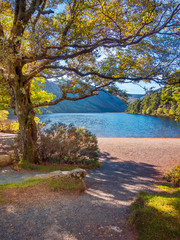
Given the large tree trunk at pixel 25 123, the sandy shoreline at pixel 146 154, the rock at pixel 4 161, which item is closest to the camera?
the rock at pixel 4 161

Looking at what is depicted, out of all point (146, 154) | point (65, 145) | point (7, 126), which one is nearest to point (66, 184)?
point (65, 145)

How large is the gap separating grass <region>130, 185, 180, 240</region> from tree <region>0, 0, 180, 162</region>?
5570 millimetres

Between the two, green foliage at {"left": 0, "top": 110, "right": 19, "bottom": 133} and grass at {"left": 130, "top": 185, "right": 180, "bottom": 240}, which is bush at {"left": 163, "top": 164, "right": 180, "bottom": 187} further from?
green foliage at {"left": 0, "top": 110, "right": 19, "bottom": 133}

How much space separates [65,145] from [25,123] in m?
2.50

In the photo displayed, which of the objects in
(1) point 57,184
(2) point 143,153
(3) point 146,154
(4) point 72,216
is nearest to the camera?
(4) point 72,216

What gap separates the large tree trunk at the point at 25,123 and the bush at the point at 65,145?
0.87 meters

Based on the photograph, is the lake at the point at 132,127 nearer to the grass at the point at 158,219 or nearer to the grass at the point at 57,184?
the grass at the point at 158,219

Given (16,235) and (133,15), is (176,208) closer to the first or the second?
(16,235)

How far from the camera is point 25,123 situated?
9.11m

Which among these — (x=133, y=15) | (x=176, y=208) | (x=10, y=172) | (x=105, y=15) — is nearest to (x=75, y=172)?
(x=176, y=208)

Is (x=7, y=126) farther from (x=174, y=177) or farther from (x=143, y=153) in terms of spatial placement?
(x=174, y=177)

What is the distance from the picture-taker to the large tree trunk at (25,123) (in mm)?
8969

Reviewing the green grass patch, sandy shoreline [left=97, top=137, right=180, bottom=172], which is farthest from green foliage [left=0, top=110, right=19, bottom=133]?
the green grass patch

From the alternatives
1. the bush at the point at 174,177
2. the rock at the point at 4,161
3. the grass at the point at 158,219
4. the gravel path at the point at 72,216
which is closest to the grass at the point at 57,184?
the gravel path at the point at 72,216
